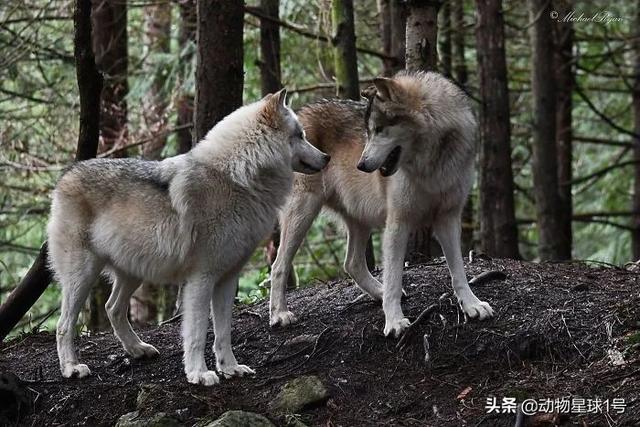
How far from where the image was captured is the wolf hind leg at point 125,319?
6410 millimetres

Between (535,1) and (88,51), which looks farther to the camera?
(535,1)

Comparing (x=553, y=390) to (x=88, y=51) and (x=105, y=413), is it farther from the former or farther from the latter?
(x=88, y=51)

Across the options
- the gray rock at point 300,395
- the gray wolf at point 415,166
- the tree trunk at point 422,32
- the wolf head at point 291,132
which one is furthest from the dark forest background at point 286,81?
the gray rock at point 300,395

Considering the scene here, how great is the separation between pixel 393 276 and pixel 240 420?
5.78 ft

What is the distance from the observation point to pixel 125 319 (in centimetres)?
647

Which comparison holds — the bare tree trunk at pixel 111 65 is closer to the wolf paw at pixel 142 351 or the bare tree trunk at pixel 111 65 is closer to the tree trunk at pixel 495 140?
the tree trunk at pixel 495 140

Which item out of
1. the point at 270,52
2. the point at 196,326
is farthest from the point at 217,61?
the point at 270,52

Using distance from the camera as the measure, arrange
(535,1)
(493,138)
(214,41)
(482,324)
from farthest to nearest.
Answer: (535,1) < (493,138) < (214,41) < (482,324)

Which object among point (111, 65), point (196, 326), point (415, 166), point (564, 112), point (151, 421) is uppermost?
point (111, 65)

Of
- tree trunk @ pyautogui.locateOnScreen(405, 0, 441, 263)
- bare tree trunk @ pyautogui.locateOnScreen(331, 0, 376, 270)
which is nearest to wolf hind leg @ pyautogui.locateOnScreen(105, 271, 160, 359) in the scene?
bare tree trunk @ pyautogui.locateOnScreen(331, 0, 376, 270)

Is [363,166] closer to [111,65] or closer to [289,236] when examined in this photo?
[289,236]

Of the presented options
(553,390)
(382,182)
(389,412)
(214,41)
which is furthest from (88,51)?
(553,390)

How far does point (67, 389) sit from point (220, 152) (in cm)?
203

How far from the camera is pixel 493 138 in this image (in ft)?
35.2
